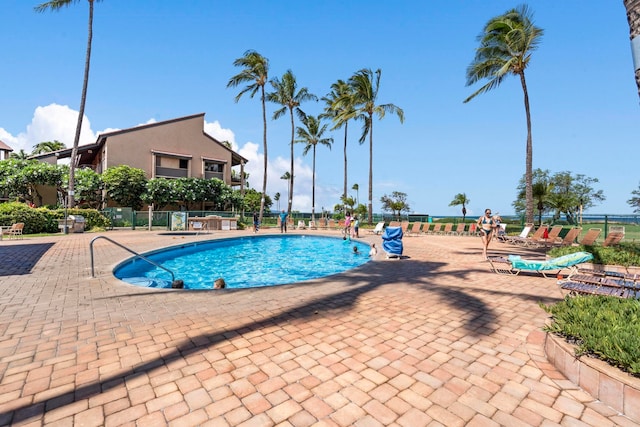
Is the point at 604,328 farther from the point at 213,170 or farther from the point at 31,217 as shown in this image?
the point at 213,170

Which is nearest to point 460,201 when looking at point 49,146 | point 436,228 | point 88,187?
point 436,228

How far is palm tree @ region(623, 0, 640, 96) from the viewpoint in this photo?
3.15 meters

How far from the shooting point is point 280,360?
2.96m

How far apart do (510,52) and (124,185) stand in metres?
30.6

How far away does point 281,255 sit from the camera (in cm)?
1407

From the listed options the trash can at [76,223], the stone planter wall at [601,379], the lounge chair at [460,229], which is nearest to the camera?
the stone planter wall at [601,379]

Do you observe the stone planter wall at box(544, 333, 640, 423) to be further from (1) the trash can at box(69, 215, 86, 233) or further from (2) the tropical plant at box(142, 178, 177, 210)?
(2) the tropical plant at box(142, 178, 177, 210)

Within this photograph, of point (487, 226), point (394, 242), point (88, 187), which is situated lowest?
point (394, 242)

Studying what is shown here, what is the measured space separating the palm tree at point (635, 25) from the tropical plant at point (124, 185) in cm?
3057

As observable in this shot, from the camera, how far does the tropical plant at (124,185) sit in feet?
83.2

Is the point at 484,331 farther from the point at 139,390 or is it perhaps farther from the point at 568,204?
the point at 568,204

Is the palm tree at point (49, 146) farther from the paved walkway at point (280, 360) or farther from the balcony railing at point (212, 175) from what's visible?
the paved walkway at point (280, 360)

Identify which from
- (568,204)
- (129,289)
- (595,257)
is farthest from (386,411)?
(568,204)

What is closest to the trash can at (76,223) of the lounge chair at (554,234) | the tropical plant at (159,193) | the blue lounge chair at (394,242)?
the tropical plant at (159,193)
